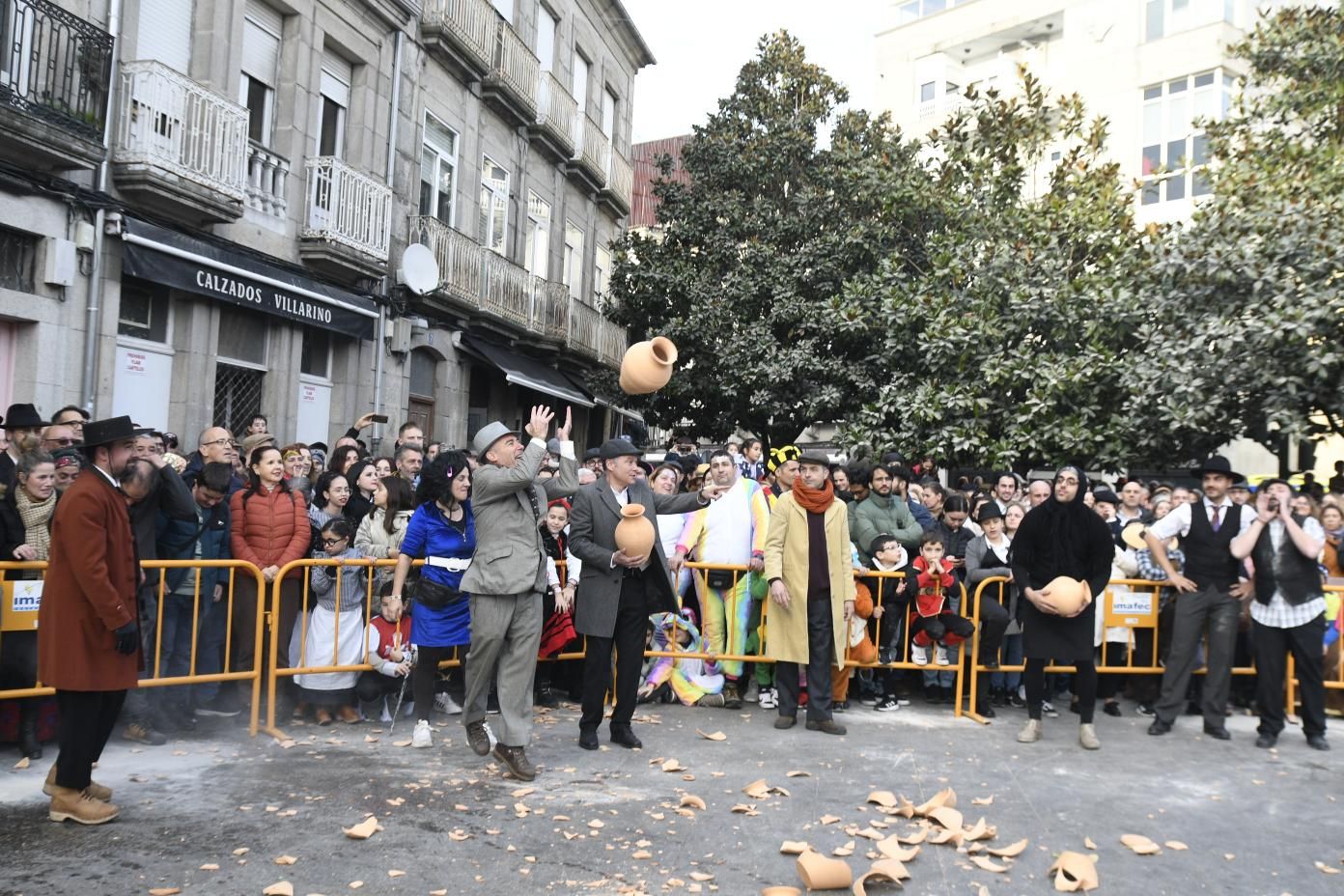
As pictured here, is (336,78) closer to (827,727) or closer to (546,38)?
(546,38)

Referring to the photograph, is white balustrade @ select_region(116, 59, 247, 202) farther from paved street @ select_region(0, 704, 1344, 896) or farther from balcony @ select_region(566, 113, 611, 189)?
balcony @ select_region(566, 113, 611, 189)

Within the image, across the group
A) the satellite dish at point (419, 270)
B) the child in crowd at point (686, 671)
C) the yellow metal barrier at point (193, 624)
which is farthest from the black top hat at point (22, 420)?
the satellite dish at point (419, 270)

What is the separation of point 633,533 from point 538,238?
54.7ft

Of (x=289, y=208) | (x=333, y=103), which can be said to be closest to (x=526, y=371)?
(x=333, y=103)

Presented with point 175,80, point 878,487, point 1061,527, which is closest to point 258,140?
point 175,80

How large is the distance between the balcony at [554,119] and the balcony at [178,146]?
9.14 meters

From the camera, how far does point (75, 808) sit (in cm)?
478

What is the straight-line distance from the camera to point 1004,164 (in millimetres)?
15227

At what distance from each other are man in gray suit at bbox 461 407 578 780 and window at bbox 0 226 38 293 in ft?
21.6

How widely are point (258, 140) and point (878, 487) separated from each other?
929cm

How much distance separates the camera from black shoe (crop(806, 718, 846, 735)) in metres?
7.21

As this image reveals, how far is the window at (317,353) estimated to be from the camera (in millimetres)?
14789

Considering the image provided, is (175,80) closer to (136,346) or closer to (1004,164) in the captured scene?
(136,346)

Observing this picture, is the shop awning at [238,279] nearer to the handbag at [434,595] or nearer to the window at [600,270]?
the handbag at [434,595]
